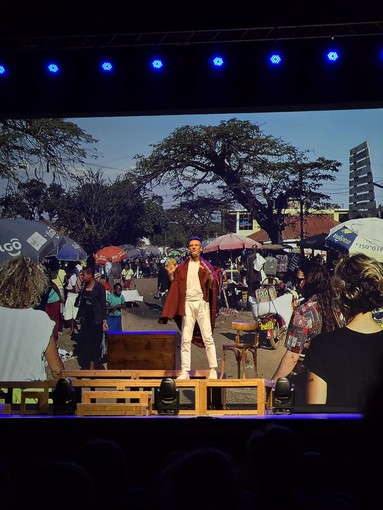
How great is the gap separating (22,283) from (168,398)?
2048mm

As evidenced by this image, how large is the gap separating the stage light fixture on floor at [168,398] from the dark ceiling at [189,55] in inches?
99.6

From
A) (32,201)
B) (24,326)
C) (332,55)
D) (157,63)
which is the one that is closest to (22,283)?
(24,326)

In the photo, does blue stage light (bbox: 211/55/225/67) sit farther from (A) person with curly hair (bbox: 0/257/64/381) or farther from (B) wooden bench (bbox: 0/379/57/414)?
(B) wooden bench (bbox: 0/379/57/414)

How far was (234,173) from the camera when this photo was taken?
25.6 ft

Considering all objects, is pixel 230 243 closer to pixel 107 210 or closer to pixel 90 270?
pixel 107 210

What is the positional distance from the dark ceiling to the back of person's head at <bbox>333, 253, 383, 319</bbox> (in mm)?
1466

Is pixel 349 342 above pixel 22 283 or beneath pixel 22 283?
beneath

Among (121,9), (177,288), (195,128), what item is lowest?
(177,288)
